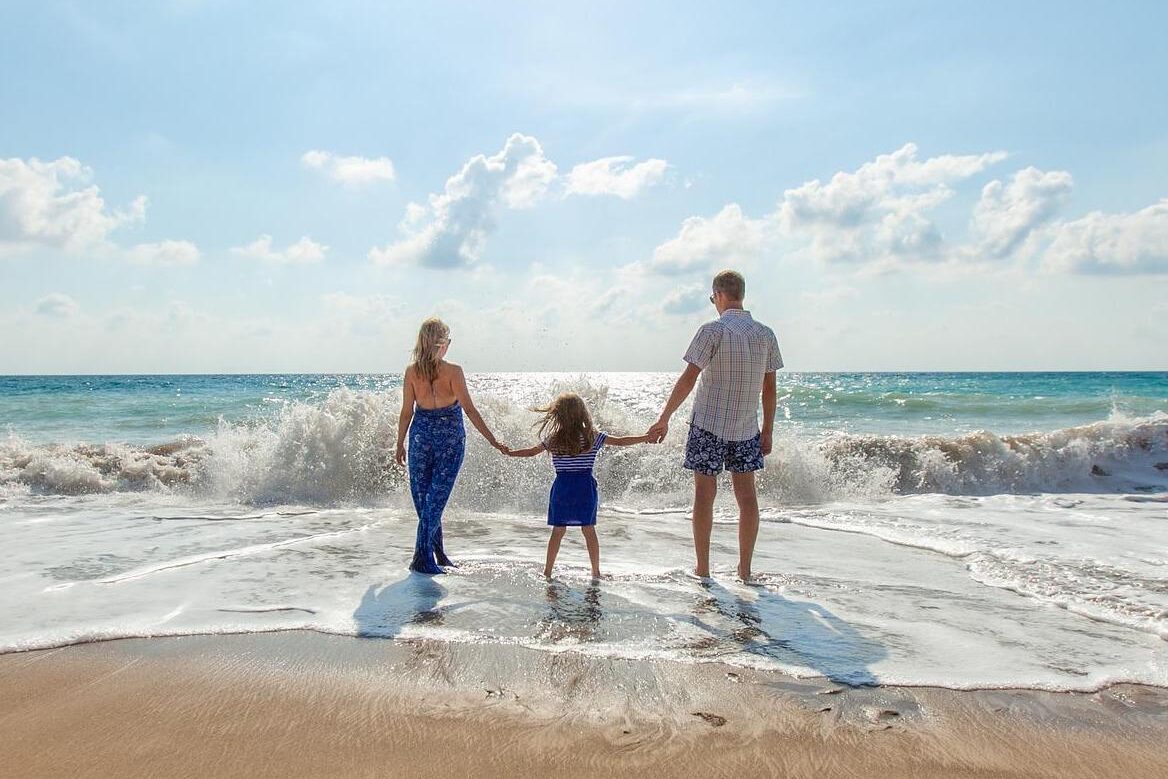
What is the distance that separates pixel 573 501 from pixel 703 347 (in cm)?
138

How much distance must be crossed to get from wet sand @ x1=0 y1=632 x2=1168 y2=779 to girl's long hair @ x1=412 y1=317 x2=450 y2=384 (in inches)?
86.5

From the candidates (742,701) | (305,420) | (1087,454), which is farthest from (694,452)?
(1087,454)

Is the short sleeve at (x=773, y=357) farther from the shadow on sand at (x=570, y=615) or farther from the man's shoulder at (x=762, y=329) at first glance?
the shadow on sand at (x=570, y=615)

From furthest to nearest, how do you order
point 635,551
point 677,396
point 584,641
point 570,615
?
point 635,551 < point 677,396 < point 570,615 < point 584,641

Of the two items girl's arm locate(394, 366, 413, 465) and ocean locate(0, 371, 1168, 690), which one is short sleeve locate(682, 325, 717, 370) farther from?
girl's arm locate(394, 366, 413, 465)

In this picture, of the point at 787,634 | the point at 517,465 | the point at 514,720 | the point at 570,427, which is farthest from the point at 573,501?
the point at 517,465

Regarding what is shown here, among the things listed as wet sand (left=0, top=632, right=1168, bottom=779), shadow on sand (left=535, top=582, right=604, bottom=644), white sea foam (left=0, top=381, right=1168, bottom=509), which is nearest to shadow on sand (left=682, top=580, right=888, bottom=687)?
wet sand (left=0, top=632, right=1168, bottom=779)

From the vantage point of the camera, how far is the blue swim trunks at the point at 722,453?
516 cm

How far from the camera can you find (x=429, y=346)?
538 centimetres

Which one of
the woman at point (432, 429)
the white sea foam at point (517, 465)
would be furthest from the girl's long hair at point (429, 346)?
the white sea foam at point (517, 465)

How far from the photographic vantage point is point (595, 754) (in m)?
2.72

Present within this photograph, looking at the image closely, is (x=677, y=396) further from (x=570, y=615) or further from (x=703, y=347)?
(x=570, y=615)

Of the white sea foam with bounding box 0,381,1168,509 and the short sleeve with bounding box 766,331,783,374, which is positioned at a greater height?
the short sleeve with bounding box 766,331,783,374

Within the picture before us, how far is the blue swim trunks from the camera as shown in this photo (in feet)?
16.9
